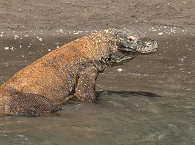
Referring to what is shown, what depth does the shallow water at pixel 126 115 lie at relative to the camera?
610 centimetres

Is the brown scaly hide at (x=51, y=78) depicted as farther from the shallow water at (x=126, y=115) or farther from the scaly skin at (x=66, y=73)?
the shallow water at (x=126, y=115)

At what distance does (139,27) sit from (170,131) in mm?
12662

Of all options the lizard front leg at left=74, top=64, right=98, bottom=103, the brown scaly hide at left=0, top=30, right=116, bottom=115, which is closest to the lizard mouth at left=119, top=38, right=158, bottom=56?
the brown scaly hide at left=0, top=30, right=116, bottom=115

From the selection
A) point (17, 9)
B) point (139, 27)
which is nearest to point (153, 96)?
point (139, 27)

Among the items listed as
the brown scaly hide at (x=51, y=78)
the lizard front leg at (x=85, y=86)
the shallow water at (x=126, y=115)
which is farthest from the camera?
the lizard front leg at (x=85, y=86)

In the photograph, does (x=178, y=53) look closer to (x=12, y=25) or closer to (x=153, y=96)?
(x=153, y=96)

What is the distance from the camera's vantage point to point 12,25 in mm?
18578

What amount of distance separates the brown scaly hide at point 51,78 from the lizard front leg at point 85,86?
22 millimetres

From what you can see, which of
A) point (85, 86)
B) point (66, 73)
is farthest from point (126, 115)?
point (66, 73)

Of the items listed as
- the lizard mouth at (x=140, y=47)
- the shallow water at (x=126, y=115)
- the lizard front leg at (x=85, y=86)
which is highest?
the lizard mouth at (x=140, y=47)

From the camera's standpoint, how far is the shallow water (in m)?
6.10

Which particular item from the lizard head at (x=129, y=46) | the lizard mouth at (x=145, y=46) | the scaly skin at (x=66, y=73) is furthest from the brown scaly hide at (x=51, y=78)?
the lizard mouth at (x=145, y=46)

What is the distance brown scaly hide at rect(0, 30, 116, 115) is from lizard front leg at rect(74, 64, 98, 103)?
0.02 metres

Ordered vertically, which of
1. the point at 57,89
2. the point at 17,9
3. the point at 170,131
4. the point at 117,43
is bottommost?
the point at 170,131
